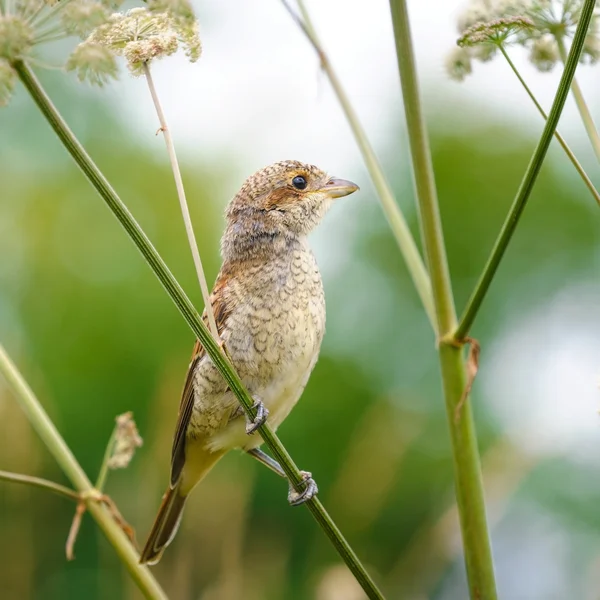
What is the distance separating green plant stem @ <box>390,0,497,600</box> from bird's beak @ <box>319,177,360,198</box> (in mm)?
1016

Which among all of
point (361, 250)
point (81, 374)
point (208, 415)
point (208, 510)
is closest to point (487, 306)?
point (361, 250)

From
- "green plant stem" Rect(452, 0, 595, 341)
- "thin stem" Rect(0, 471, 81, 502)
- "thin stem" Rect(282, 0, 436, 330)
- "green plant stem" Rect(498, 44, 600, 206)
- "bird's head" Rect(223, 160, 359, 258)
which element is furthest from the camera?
"bird's head" Rect(223, 160, 359, 258)

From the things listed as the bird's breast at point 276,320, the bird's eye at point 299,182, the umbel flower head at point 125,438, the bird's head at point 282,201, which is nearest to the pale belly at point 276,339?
the bird's breast at point 276,320

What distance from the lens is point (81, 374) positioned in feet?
19.8

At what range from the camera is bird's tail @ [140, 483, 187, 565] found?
2.96 meters

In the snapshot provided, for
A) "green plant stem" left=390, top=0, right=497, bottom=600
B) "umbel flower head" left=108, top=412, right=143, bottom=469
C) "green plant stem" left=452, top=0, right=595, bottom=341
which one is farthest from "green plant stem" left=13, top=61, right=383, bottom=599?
"umbel flower head" left=108, top=412, right=143, bottom=469

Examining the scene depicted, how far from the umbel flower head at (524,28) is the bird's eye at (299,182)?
40.8 inches

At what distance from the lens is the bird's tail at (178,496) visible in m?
3.02

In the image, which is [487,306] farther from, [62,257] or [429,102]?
[62,257]

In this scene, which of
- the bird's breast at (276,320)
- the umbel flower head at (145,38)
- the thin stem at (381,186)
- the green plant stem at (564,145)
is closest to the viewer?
the umbel flower head at (145,38)

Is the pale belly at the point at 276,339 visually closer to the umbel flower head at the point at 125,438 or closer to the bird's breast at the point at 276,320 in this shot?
the bird's breast at the point at 276,320

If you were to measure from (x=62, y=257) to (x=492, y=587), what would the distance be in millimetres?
5390

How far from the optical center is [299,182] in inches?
124

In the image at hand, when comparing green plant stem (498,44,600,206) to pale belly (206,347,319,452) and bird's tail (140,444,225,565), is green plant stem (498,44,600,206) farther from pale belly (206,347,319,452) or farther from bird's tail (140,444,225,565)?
bird's tail (140,444,225,565)
